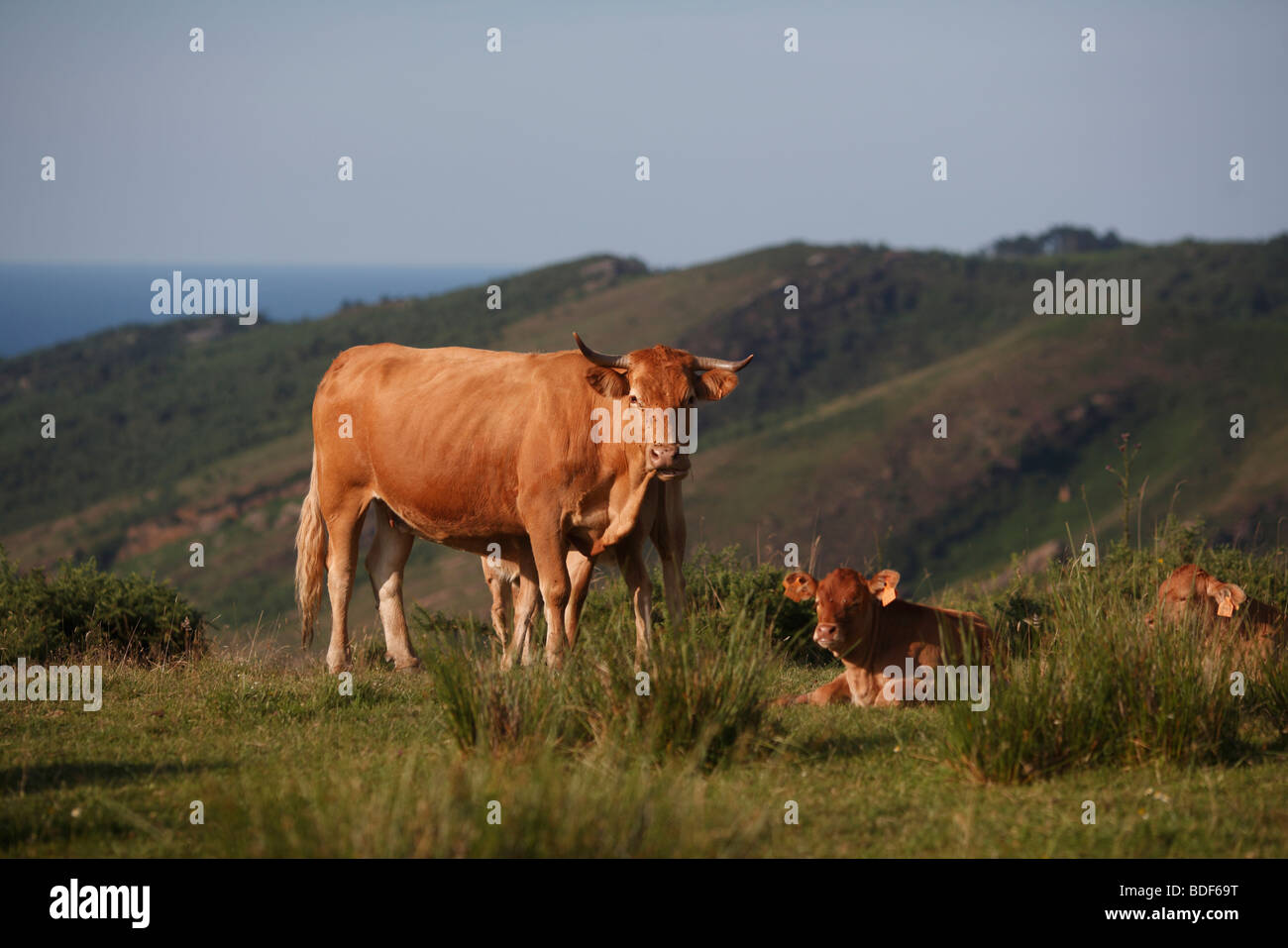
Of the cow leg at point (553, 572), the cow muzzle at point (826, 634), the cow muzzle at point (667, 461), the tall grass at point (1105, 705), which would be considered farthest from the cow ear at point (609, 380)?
the tall grass at point (1105, 705)

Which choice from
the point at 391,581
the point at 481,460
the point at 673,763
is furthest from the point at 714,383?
the point at 391,581

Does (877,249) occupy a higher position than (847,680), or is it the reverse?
(877,249)

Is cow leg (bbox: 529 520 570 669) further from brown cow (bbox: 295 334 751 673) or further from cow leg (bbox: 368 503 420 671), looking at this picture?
cow leg (bbox: 368 503 420 671)

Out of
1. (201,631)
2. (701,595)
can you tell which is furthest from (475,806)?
(201,631)

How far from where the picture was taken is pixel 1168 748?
621cm

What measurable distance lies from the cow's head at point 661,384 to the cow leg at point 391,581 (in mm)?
2391

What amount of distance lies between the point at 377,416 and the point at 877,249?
407 ft

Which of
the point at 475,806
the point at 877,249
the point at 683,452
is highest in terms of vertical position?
the point at 877,249

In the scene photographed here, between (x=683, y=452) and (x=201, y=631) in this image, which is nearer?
(x=683, y=452)

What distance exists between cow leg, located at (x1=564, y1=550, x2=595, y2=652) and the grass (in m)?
1.05

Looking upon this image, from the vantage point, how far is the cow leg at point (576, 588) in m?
8.40

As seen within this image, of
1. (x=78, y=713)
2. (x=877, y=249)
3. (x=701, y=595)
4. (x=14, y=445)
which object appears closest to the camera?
(x=78, y=713)

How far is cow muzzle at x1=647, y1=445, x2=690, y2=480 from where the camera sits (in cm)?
762
